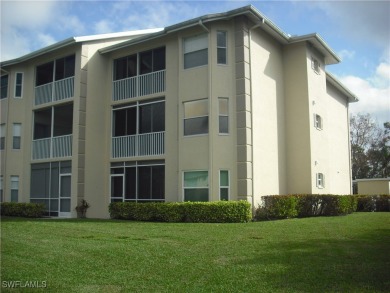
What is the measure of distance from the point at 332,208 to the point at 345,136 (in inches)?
421

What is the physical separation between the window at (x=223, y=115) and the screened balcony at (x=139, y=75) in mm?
3353

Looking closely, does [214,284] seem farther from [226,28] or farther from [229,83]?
[226,28]

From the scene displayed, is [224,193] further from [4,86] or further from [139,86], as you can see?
[4,86]

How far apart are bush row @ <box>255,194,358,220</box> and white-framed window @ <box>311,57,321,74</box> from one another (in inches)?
265

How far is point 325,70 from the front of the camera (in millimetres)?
24812

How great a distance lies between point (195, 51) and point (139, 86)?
3.63 m

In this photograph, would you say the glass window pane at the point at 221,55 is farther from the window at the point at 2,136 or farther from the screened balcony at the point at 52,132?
the window at the point at 2,136

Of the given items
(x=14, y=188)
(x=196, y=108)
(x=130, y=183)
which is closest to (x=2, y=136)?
(x=14, y=188)

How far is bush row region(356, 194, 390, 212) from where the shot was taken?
25156mm

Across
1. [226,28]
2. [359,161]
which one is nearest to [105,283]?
[226,28]

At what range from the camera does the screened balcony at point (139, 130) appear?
20109mm

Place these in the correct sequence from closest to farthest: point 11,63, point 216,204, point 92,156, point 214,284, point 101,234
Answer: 1. point 214,284
2. point 101,234
3. point 216,204
4. point 92,156
5. point 11,63

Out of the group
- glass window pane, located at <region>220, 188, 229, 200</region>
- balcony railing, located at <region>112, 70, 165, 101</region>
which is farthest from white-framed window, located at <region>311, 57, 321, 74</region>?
glass window pane, located at <region>220, 188, 229, 200</region>

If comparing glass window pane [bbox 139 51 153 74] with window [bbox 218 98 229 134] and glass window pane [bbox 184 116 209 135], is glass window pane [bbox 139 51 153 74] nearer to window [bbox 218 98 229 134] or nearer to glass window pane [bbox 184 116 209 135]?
glass window pane [bbox 184 116 209 135]
